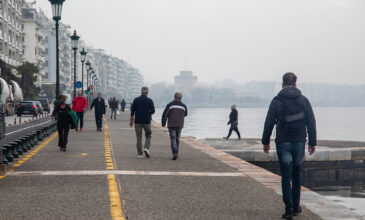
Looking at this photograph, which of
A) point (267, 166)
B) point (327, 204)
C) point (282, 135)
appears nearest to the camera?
point (282, 135)

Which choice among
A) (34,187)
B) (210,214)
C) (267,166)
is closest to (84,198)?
(34,187)

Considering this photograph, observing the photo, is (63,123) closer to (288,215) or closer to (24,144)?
(24,144)

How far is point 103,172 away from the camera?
10203 mm

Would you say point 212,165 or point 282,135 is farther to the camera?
point 212,165

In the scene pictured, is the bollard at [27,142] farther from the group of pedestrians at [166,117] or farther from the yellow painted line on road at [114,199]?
the yellow painted line on road at [114,199]

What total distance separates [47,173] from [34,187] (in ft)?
5.63

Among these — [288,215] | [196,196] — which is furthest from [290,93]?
[196,196]

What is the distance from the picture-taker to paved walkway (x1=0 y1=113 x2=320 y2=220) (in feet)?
21.3

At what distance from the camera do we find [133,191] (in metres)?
8.02

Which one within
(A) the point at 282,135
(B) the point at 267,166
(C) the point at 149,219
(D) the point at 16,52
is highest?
(D) the point at 16,52

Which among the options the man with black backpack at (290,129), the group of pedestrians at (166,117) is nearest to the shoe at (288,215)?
the man with black backpack at (290,129)

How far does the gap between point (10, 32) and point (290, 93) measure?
70669 mm

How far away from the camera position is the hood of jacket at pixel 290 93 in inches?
261

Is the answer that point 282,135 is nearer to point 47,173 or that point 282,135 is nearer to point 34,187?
point 34,187
